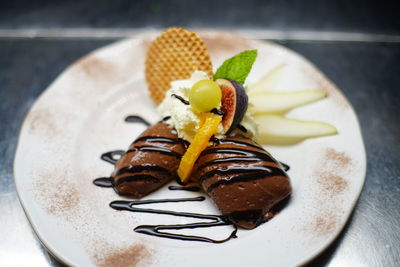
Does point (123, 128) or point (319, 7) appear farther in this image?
point (319, 7)

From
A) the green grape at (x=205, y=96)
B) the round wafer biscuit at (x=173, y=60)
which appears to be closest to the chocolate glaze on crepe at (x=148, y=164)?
the green grape at (x=205, y=96)

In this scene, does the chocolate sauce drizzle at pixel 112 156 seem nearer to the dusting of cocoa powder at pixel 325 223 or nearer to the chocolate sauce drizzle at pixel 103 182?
the chocolate sauce drizzle at pixel 103 182

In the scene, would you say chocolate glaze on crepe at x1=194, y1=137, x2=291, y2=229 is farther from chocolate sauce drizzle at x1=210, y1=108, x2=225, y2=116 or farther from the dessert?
chocolate sauce drizzle at x1=210, y1=108, x2=225, y2=116

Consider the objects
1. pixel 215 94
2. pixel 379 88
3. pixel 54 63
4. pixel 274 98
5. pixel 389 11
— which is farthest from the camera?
pixel 389 11

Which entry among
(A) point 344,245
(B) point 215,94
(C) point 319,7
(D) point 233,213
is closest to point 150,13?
(C) point 319,7

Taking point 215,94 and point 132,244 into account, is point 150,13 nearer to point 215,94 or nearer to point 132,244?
point 215,94

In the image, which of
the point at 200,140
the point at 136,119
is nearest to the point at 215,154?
the point at 200,140

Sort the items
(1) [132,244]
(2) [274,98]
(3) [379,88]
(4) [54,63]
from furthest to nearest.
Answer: (4) [54,63] → (3) [379,88] → (2) [274,98] → (1) [132,244]

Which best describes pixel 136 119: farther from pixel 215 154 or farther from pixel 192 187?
pixel 215 154
